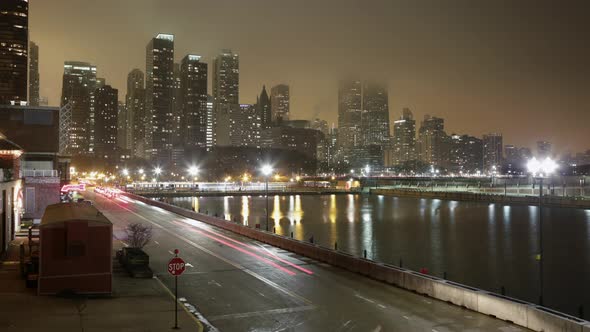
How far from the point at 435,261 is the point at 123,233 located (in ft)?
95.7

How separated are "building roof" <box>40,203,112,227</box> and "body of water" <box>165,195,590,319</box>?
791 inches

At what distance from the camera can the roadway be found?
18.0m

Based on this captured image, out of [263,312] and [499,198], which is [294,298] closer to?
[263,312]

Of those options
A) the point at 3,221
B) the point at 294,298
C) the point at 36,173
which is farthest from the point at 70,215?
the point at 36,173

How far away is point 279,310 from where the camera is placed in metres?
19.8

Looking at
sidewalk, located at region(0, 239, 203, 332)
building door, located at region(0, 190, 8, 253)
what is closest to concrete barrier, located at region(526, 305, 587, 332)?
sidewalk, located at region(0, 239, 203, 332)

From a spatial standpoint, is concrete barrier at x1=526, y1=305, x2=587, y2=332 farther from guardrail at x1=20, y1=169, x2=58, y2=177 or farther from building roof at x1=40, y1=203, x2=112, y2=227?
guardrail at x1=20, y1=169, x2=58, y2=177

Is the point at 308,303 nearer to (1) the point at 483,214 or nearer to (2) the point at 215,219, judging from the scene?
(2) the point at 215,219

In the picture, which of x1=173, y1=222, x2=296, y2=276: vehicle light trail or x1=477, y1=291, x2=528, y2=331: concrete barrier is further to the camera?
x1=173, y1=222, x2=296, y2=276: vehicle light trail

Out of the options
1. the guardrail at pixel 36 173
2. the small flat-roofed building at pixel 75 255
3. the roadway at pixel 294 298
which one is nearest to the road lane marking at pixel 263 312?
the roadway at pixel 294 298

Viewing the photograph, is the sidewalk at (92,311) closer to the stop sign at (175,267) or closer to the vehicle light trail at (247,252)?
the stop sign at (175,267)

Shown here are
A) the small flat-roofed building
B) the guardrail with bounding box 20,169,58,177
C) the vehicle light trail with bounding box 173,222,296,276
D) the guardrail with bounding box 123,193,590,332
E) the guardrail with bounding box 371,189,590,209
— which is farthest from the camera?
the guardrail with bounding box 371,189,590,209

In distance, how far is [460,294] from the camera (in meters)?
20.8

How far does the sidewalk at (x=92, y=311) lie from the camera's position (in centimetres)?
1612
